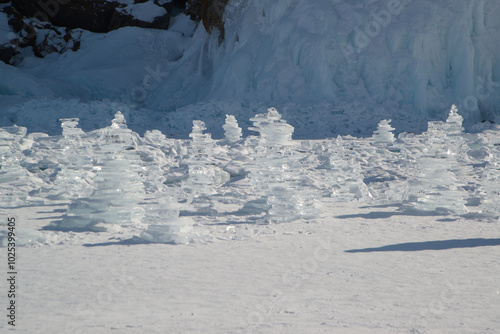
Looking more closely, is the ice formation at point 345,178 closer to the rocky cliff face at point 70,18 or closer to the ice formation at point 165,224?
the ice formation at point 165,224

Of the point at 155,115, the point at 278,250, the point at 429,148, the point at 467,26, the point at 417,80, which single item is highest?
the point at 467,26

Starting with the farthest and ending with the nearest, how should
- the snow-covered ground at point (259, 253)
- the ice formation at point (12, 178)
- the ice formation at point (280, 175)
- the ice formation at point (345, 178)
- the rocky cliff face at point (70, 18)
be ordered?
the rocky cliff face at point (70, 18) → the ice formation at point (12, 178) → the ice formation at point (345, 178) → the ice formation at point (280, 175) → the snow-covered ground at point (259, 253)

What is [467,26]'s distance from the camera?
18688 millimetres

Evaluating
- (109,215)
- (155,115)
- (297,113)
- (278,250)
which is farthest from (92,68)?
(278,250)

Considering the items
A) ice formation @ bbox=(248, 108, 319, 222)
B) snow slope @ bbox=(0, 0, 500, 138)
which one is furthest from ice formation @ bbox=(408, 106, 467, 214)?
snow slope @ bbox=(0, 0, 500, 138)

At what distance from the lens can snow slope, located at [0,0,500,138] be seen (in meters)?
18.2

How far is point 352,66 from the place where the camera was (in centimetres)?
1928

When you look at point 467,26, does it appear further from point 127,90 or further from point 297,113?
point 127,90

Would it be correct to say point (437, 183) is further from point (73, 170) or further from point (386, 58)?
point (386, 58)

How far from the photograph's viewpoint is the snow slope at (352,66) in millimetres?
18188

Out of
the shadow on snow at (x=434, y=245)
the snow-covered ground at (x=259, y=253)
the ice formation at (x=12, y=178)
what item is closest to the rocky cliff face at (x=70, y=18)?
the ice formation at (x=12, y=178)

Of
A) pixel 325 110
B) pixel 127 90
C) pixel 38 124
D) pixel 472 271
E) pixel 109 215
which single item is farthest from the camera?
pixel 127 90

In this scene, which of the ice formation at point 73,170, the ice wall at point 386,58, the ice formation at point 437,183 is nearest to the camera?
the ice formation at point 437,183

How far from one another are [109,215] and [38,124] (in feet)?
51.3
